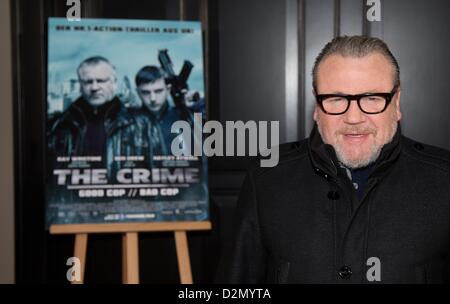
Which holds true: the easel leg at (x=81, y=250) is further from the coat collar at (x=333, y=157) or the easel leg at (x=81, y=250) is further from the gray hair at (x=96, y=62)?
the coat collar at (x=333, y=157)

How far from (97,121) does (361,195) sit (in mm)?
1355

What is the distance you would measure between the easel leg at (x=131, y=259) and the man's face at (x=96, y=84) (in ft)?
1.91

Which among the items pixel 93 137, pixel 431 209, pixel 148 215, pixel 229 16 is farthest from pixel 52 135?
pixel 431 209

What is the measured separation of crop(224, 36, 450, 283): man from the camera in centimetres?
146

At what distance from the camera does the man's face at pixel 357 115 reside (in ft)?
4.77

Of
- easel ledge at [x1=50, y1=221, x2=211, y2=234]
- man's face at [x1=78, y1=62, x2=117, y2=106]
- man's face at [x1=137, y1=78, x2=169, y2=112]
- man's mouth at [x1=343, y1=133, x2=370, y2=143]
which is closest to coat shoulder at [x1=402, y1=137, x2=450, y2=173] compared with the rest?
man's mouth at [x1=343, y1=133, x2=370, y2=143]

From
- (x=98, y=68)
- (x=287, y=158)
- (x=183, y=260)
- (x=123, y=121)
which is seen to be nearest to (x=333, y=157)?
(x=287, y=158)

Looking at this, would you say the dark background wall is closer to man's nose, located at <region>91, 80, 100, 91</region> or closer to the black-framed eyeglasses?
man's nose, located at <region>91, 80, 100, 91</region>

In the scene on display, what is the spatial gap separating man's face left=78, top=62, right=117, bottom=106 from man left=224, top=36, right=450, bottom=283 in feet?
3.89

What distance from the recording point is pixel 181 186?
2523 millimetres

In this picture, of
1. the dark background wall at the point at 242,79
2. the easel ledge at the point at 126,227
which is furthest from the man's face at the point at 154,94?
the easel ledge at the point at 126,227

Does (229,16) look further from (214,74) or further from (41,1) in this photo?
(41,1)

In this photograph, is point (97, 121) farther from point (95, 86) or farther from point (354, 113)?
point (354, 113)

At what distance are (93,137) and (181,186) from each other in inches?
16.9
